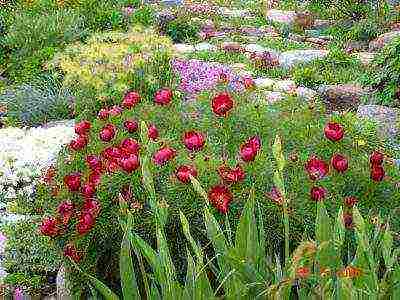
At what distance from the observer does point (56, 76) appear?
7.03m

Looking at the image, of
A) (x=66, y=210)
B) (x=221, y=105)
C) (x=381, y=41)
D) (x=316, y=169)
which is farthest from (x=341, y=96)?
(x=66, y=210)

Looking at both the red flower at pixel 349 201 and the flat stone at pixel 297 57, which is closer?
the red flower at pixel 349 201

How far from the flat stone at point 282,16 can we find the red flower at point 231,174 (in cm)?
947

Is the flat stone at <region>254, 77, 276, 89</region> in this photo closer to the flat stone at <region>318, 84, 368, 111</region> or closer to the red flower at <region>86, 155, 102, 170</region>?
the flat stone at <region>318, 84, 368, 111</region>

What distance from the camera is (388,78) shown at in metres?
6.86

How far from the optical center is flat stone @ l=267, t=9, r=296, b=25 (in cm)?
1298

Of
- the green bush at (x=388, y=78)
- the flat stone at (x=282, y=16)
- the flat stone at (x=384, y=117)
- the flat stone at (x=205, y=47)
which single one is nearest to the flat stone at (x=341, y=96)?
the green bush at (x=388, y=78)

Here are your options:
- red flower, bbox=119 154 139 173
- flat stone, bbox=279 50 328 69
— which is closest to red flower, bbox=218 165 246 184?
red flower, bbox=119 154 139 173

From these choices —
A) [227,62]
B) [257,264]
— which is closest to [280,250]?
[257,264]

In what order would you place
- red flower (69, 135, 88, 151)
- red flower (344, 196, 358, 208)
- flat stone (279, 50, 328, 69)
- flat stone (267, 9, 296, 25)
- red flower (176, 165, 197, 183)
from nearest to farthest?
1. red flower (176, 165, 197, 183)
2. red flower (344, 196, 358, 208)
3. red flower (69, 135, 88, 151)
4. flat stone (279, 50, 328, 69)
5. flat stone (267, 9, 296, 25)

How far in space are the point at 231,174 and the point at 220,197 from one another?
180 millimetres

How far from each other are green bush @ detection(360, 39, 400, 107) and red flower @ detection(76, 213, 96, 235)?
3847mm

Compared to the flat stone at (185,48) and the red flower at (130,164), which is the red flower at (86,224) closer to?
the red flower at (130,164)

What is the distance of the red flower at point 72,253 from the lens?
352 cm
